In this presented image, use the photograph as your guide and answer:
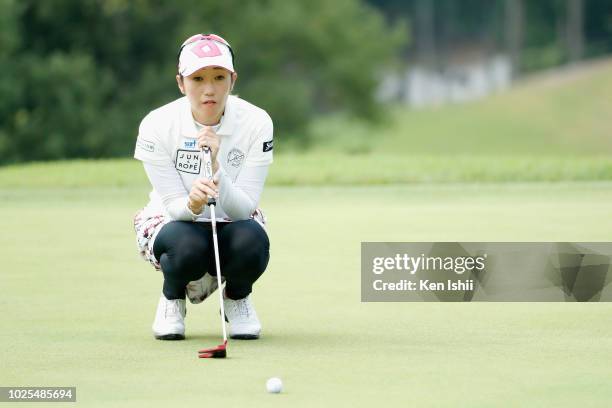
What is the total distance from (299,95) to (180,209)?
3590 cm

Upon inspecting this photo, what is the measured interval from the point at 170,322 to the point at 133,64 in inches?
1395

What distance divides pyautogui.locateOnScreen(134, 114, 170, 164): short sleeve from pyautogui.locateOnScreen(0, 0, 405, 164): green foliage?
1155 inches

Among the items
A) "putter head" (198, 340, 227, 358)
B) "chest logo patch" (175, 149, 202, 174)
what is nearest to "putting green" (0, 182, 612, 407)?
"putter head" (198, 340, 227, 358)

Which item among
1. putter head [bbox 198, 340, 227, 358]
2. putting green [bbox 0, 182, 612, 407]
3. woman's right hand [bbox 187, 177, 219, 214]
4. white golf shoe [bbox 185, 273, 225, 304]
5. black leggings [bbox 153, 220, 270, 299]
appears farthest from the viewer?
white golf shoe [bbox 185, 273, 225, 304]

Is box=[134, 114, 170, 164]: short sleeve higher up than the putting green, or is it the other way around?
box=[134, 114, 170, 164]: short sleeve

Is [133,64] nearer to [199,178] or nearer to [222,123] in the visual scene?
[222,123]

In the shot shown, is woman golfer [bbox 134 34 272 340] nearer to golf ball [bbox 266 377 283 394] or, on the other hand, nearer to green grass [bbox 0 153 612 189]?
golf ball [bbox 266 377 283 394]

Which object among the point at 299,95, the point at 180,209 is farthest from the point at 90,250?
the point at 299,95

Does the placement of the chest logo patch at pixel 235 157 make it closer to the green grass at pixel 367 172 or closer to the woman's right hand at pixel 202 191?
the woman's right hand at pixel 202 191

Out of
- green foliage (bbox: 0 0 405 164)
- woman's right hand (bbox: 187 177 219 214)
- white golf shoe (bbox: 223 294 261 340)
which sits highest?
green foliage (bbox: 0 0 405 164)

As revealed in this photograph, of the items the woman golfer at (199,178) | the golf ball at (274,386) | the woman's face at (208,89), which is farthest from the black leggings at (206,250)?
the golf ball at (274,386)

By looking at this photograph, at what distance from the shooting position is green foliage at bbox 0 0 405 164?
36.3 m

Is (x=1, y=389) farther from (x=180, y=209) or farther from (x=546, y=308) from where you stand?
(x=546, y=308)

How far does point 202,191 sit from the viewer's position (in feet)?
19.1
